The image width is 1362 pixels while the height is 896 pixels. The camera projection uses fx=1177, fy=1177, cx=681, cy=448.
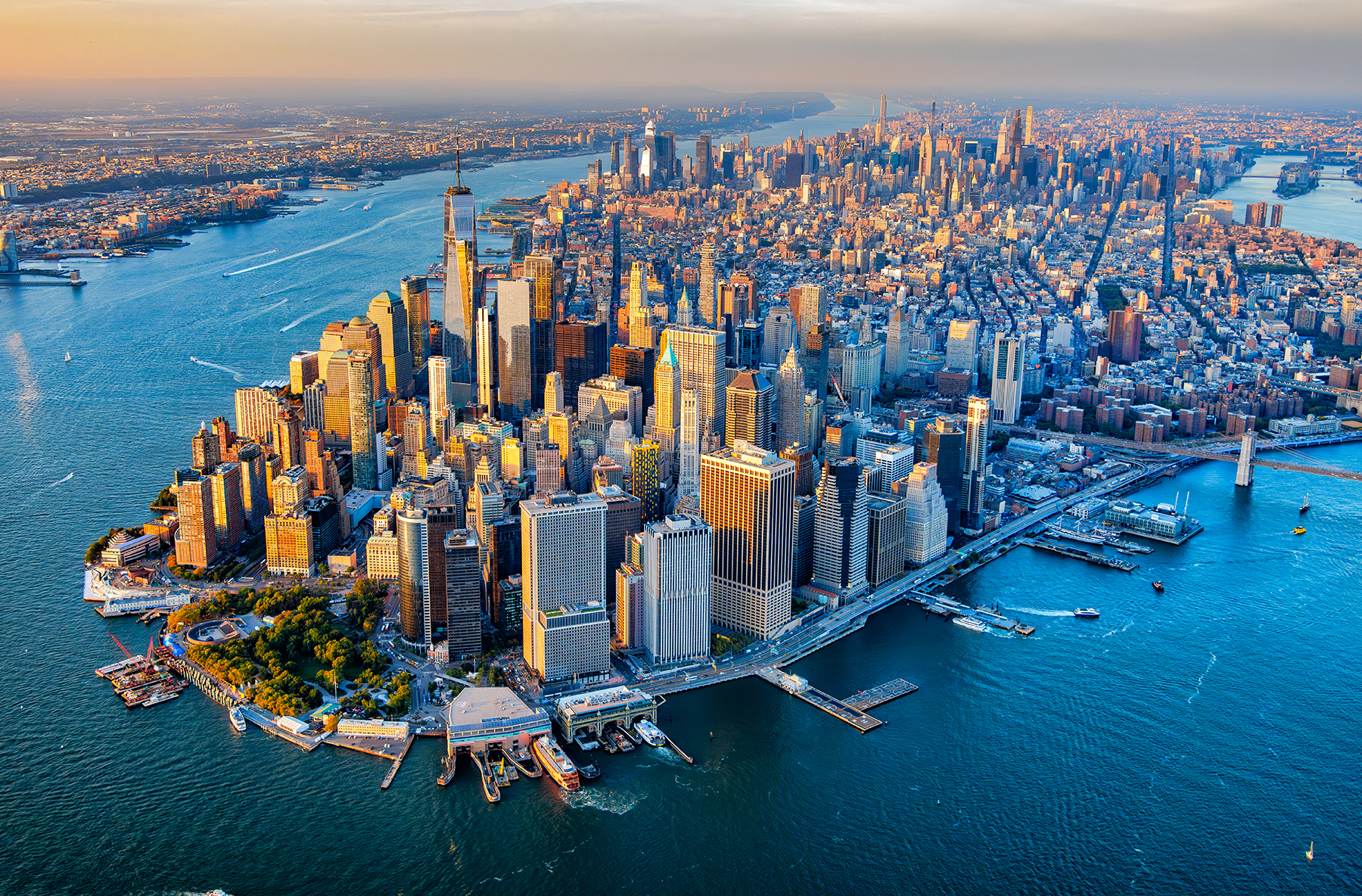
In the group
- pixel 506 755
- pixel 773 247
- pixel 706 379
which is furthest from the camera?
pixel 773 247

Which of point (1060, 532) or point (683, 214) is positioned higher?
point (683, 214)

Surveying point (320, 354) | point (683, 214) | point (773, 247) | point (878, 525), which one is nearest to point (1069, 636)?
point (878, 525)

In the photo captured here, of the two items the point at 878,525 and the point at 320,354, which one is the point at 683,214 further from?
the point at 878,525

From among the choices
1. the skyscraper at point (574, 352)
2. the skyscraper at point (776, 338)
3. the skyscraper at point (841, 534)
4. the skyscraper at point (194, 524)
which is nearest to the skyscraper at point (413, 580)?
the skyscraper at point (194, 524)

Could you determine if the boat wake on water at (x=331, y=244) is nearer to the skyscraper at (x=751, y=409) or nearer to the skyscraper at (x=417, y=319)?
the skyscraper at (x=417, y=319)

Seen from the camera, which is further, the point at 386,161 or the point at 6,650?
the point at 386,161

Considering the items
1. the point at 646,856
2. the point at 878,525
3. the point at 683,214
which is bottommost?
the point at 646,856
